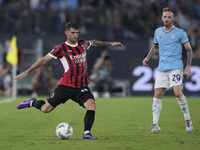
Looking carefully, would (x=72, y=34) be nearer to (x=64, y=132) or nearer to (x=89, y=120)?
(x=89, y=120)

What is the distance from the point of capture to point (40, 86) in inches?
837

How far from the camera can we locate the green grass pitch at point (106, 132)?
6.64 metres

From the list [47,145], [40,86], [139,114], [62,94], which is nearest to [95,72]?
[40,86]

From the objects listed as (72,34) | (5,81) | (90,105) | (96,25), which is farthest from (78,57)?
(5,81)

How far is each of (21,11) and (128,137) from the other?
15626mm

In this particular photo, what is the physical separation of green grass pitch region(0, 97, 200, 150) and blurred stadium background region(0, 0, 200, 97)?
335 inches

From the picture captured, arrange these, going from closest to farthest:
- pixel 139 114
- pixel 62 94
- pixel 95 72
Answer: pixel 62 94 < pixel 139 114 < pixel 95 72

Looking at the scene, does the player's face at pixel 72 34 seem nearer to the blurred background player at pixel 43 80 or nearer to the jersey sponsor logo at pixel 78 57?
the jersey sponsor logo at pixel 78 57

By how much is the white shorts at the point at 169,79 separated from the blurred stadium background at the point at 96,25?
12177 millimetres

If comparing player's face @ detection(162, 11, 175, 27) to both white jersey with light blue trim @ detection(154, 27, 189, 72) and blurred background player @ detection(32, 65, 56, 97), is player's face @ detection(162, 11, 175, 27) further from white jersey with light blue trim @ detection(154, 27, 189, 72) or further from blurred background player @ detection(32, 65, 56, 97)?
blurred background player @ detection(32, 65, 56, 97)

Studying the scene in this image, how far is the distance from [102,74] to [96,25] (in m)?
2.75

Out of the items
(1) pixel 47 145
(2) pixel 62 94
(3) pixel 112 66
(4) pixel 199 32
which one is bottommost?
(1) pixel 47 145

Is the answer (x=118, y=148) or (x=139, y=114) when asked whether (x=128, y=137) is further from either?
(x=139, y=114)

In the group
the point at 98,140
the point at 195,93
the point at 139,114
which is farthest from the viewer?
the point at 195,93
